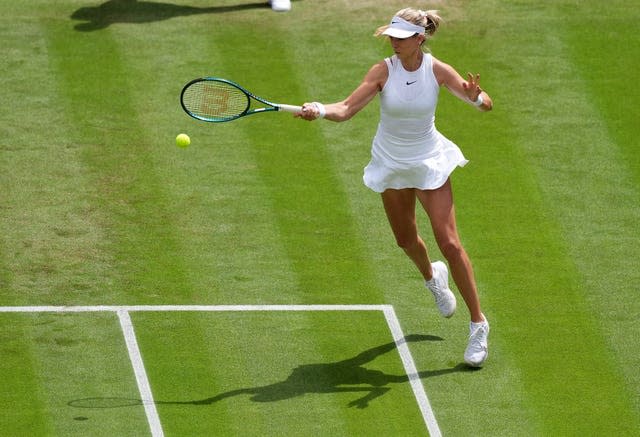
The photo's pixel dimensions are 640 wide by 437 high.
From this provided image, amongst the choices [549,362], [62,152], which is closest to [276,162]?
[62,152]

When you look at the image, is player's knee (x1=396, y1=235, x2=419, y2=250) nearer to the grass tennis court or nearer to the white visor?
the grass tennis court

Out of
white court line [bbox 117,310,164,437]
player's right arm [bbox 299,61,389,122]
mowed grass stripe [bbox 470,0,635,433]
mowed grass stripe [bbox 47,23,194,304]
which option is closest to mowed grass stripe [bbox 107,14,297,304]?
mowed grass stripe [bbox 47,23,194,304]

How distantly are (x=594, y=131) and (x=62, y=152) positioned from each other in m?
5.38

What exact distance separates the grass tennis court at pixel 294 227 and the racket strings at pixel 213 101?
5.54 feet

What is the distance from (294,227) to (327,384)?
8.91 ft

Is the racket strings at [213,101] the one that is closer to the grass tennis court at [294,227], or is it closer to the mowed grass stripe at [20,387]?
the grass tennis court at [294,227]

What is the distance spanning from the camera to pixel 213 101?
1227cm

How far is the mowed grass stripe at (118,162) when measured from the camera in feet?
44.2

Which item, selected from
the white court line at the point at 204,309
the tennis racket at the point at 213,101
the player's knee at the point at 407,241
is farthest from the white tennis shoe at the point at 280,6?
the player's knee at the point at 407,241

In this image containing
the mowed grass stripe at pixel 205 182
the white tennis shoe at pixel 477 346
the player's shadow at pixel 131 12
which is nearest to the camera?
the white tennis shoe at pixel 477 346

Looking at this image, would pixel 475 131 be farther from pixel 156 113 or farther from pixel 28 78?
pixel 28 78

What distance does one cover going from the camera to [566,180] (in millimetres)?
15000

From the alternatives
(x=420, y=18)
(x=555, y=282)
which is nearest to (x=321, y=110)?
(x=420, y=18)

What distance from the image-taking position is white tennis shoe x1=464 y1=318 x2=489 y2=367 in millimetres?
11883
